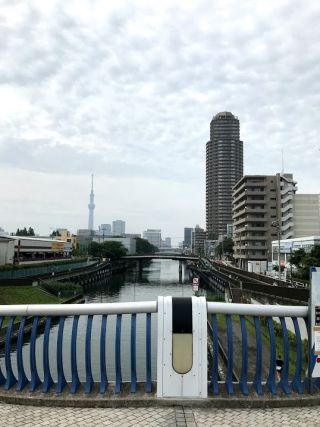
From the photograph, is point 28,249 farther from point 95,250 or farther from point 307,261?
point 307,261

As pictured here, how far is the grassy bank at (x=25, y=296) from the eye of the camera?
36.8 metres

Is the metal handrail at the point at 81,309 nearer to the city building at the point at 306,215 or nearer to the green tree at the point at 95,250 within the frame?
the city building at the point at 306,215

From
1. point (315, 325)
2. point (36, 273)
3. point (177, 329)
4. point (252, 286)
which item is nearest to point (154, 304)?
point (177, 329)

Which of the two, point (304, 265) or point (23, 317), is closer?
point (23, 317)

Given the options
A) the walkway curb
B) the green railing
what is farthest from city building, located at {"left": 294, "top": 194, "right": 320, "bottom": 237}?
the walkway curb

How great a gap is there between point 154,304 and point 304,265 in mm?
39689

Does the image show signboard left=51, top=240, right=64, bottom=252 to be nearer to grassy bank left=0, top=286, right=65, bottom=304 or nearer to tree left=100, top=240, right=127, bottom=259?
tree left=100, top=240, right=127, bottom=259

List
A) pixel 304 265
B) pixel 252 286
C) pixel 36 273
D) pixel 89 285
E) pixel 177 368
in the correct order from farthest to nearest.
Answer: pixel 89 285
pixel 36 273
pixel 304 265
pixel 252 286
pixel 177 368

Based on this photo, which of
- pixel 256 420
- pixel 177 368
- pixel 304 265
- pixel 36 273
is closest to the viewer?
pixel 256 420

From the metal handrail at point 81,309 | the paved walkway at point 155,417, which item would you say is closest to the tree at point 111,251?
the metal handrail at point 81,309

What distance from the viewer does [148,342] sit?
17.8 ft

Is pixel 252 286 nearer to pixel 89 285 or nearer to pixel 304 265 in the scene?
pixel 304 265

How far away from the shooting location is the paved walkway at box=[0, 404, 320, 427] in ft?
14.9

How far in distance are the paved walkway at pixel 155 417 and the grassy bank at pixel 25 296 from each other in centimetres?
3250
